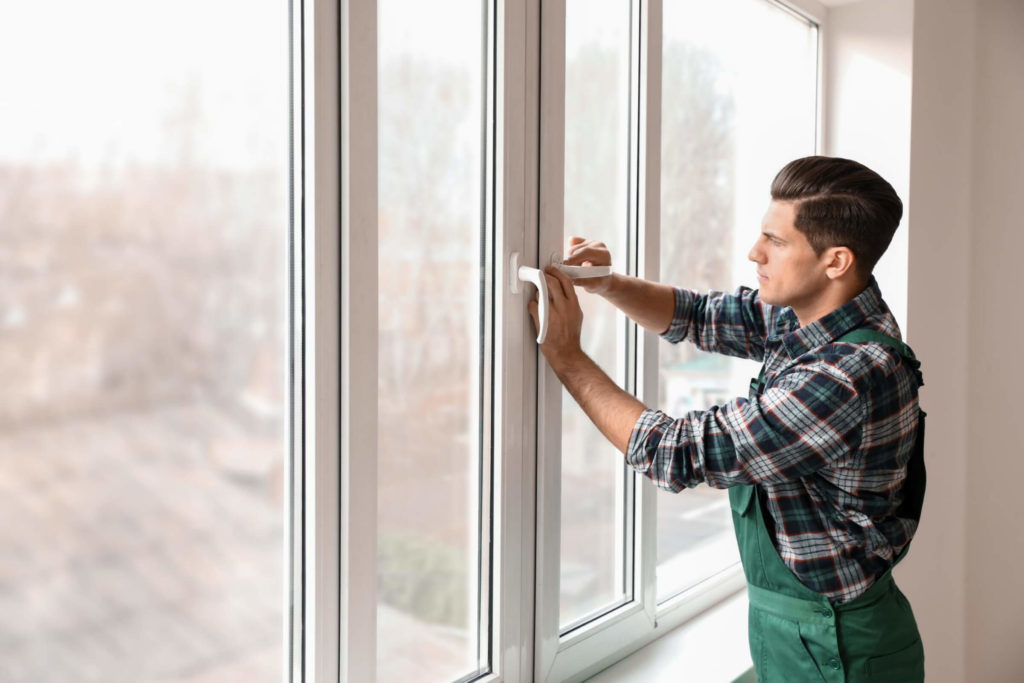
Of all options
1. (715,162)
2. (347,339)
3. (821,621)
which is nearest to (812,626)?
(821,621)

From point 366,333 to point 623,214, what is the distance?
645mm

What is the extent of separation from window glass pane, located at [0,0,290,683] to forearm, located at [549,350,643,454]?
17.2 inches

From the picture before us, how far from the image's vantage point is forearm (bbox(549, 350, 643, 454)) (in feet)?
3.78

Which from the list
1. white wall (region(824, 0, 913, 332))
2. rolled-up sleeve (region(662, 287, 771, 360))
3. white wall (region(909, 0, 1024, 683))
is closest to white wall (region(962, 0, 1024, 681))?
white wall (region(909, 0, 1024, 683))

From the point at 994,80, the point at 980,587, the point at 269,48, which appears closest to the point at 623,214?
the point at 269,48

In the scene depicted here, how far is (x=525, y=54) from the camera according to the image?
119 centimetres

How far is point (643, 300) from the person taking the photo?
1399 mm

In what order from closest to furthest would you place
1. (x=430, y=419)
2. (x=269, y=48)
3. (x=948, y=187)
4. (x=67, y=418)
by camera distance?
1. (x=67, y=418)
2. (x=269, y=48)
3. (x=430, y=419)
4. (x=948, y=187)

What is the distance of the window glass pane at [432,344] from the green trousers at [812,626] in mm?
406

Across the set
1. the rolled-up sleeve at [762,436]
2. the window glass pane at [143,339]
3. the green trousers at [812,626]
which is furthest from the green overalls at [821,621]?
the window glass pane at [143,339]

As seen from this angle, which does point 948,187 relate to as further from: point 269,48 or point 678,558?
point 269,48

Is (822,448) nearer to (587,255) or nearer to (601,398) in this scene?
(601,398)

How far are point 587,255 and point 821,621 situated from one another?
0.63m

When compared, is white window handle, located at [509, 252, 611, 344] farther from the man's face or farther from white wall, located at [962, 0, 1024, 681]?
white wall, located at [962, 0, 1024, 681]
